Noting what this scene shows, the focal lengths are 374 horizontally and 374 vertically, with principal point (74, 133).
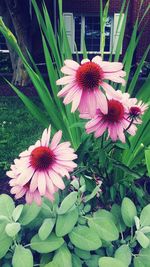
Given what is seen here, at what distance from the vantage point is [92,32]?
10.6 meters

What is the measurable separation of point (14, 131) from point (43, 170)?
10.9ft

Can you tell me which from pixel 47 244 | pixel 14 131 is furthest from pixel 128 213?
pixel 14 131

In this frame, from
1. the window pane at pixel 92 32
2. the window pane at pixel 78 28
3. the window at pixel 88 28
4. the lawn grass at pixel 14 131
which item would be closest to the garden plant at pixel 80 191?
the lawn grass at pixel 14 131

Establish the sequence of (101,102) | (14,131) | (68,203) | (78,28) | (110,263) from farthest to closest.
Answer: (78,28), (14,131), (68,203), (110,263), (101,102)

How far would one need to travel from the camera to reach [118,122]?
3.41 feet

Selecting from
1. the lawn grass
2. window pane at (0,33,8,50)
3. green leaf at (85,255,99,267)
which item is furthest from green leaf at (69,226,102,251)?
window pane at (0,33,8,50)

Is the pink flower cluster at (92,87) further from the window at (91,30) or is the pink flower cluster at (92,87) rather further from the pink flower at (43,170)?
the window at (91,30)

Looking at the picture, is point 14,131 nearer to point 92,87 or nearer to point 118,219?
point 118,219

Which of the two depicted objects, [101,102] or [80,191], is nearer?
[101,102]

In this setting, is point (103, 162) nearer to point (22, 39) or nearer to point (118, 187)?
point (118, 187)

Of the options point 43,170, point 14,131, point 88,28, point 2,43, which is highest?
point 43,170

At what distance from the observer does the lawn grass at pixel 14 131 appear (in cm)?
337

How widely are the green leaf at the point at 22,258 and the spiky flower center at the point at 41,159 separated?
297 mm

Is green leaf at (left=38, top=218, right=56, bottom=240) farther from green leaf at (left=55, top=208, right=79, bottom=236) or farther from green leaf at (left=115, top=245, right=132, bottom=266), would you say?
green leaf at (left=115, top=245, right=132, bottom=266)
